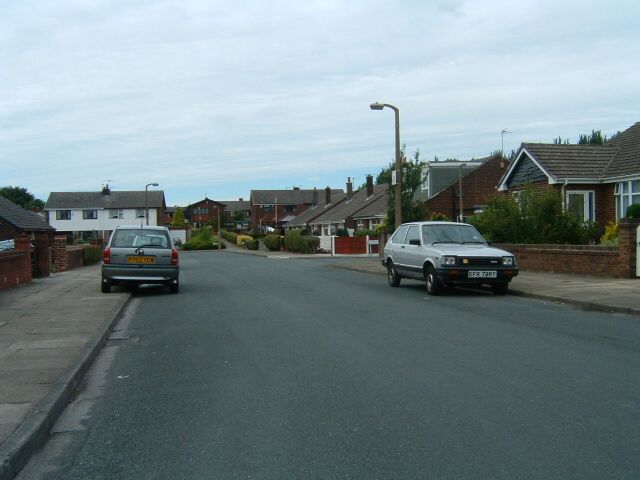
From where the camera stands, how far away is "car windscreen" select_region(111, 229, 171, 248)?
17000 millimetres

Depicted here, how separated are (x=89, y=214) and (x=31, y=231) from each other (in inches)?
2466

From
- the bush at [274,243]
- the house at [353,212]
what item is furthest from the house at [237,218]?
the bush at [274,243]

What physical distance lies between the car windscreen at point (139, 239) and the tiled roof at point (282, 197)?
99856mm

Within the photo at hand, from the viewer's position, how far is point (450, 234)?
1655 centimetres

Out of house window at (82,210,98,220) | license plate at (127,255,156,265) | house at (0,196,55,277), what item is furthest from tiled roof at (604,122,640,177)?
house window at (82,210,98,220)

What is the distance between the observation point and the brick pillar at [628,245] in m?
16.1

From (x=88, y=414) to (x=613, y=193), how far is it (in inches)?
906

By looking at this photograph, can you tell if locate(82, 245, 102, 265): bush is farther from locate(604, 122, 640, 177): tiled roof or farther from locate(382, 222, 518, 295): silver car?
locate(604, 122, 640, 177): tiled roof

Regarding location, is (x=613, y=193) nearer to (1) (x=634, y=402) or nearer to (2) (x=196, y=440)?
(1) (x=634, y=402)

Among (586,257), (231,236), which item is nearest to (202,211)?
(231,236)

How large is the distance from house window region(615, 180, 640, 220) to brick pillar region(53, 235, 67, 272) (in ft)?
72.5

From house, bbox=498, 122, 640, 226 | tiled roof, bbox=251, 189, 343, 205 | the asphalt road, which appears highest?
tiled roof, bbox=251, 189, 343, 205

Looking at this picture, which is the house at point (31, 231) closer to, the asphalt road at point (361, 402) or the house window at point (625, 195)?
the asphalt road at point (361, 402)

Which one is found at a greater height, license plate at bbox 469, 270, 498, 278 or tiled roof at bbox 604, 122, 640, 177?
tiled roof at bbox 604, 122, 640, 177
